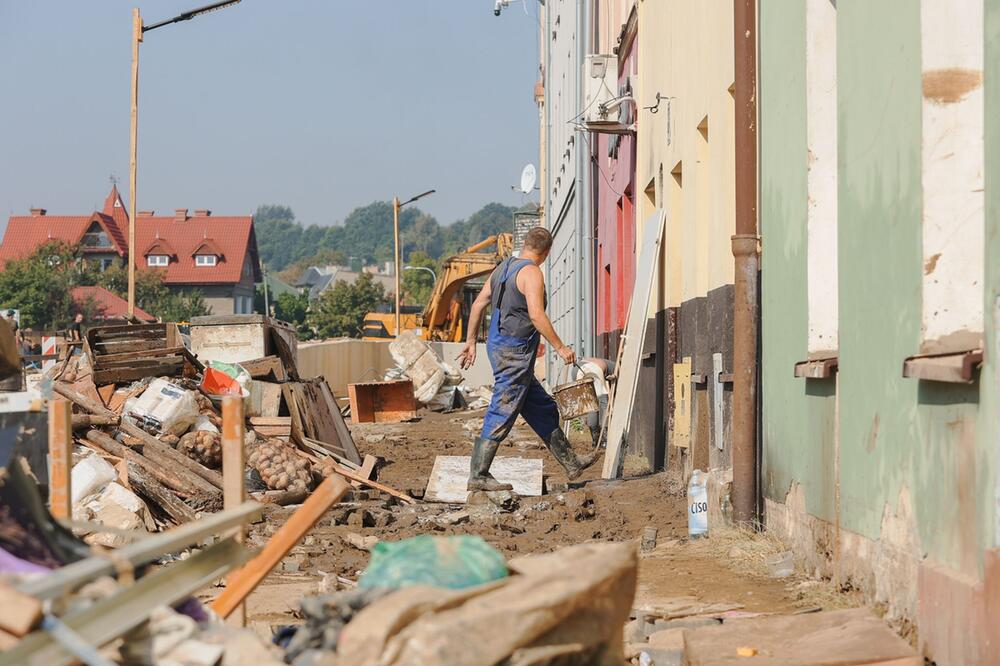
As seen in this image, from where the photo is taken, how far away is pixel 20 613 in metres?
2.50

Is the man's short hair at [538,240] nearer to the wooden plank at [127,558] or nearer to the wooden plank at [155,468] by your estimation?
the wooden plank at [155,468]

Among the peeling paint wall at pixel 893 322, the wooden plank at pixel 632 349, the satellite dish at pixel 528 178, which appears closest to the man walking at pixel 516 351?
the wooden plank at pixel 632 349

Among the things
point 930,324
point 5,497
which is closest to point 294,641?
point 5,497

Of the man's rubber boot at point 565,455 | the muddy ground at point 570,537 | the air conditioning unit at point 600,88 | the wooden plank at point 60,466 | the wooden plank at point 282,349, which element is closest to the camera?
the wooden plank at point 60,466

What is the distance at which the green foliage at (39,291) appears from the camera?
71875 millimetres

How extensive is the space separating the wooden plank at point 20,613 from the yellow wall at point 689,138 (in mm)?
6565

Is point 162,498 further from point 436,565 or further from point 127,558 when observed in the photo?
point 127,558

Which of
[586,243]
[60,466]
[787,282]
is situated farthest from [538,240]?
[586,243]

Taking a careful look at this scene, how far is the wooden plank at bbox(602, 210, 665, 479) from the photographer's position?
37.8ft

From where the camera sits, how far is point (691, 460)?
994 cm

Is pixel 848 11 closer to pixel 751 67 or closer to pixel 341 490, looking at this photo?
pixel 751 67

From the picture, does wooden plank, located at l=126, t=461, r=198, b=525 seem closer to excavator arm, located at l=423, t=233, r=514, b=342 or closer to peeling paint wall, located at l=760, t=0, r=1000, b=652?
peeling paint wall, located at l=760, t=0, r=1000, b=652

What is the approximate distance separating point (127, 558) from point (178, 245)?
99658 mm

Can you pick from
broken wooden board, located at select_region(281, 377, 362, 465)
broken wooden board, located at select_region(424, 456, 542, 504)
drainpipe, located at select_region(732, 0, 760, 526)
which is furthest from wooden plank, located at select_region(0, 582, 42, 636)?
broken wooden board, located at select_region(281, 377, 362, 465)
